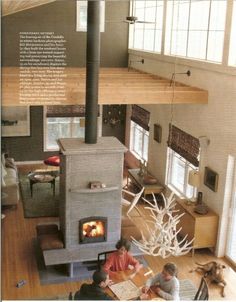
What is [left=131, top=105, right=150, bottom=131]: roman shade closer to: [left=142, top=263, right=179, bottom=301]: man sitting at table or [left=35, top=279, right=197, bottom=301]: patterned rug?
[left=35, top=279, right=197, bottom=301]: patterned rug

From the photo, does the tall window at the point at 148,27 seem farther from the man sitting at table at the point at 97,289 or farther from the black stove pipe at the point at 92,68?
the man sitting at table at the point at 97,289

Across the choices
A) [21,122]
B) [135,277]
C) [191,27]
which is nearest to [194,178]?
[191,27]

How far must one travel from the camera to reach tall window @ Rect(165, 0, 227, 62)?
458cm

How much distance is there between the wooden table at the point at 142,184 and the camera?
19.7 feet

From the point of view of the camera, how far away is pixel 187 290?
4.41 metres

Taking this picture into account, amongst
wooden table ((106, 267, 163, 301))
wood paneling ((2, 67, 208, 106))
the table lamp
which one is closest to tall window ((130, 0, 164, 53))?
wood paneling ((2, 67, 208, 106))

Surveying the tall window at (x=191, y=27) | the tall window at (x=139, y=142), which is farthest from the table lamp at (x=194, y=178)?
the tall window at (x=139, y=142)

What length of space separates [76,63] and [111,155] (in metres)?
1.49

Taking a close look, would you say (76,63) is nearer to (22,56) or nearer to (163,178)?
(22,56)

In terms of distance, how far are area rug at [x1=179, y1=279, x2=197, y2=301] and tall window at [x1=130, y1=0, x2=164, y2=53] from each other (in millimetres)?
2705

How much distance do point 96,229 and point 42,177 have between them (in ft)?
7.54

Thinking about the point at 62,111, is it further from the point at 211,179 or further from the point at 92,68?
the point at 211,179

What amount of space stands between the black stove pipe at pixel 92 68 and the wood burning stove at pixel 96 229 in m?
0.98

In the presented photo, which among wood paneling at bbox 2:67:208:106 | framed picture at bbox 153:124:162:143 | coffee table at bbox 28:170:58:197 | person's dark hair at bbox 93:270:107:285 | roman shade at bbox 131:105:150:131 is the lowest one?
coffee table at bbox 28:170:58:197
